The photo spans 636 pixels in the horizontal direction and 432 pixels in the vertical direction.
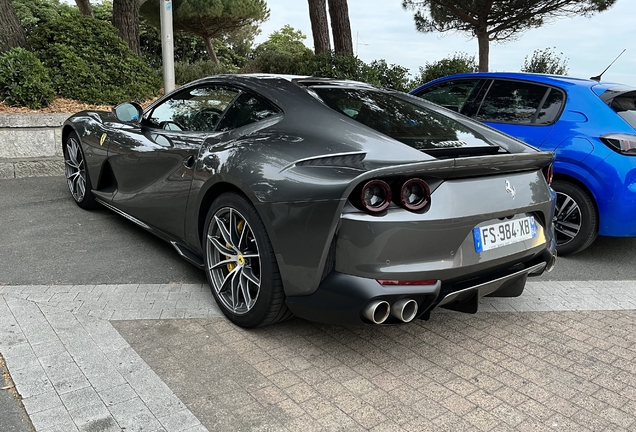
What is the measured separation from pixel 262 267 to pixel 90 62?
7.09 metres

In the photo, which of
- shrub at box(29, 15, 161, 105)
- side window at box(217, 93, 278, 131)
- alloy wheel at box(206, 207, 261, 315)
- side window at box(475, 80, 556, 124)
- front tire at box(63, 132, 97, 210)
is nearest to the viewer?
alloy wheel at box(206, 207, 261, 315)

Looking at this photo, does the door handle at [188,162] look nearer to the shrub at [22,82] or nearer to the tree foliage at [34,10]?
the shrub at [22,82]

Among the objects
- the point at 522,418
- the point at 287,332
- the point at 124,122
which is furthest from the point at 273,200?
the point at 124,122

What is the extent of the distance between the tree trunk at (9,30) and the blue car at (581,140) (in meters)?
6.96

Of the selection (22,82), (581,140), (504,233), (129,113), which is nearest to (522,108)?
(581,140)

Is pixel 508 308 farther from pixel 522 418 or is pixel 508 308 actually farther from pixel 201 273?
pixel 201 273

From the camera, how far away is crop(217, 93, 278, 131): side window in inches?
129

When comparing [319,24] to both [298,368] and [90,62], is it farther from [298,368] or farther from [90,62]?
[298,368]

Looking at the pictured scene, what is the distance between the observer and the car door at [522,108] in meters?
4.88

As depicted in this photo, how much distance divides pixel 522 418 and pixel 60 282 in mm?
3041

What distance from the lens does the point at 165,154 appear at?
3.78m

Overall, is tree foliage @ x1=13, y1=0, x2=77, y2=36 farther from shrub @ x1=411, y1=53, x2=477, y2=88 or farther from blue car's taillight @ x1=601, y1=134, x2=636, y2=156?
blue car's taillight @ x1=601, y1=134, x2=636, y2=156

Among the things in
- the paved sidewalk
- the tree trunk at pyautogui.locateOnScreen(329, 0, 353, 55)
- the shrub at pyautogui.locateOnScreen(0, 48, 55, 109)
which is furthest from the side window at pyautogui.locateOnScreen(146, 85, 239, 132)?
the tree trunk at pyautogui.locateOnScreen(329, 0, 353, 55)

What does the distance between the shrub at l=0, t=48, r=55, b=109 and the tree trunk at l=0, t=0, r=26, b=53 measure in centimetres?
53
